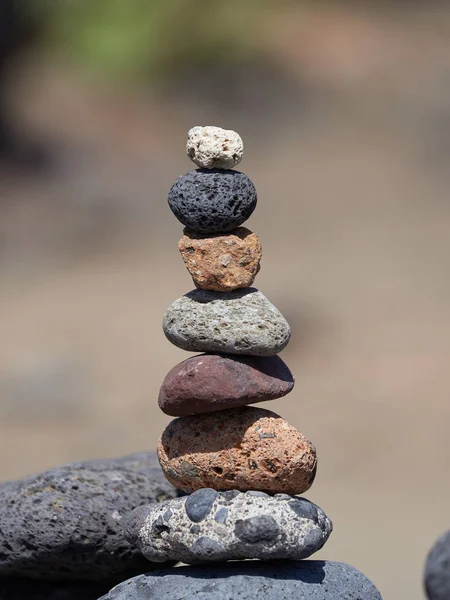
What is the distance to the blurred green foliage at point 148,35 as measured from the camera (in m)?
25.3

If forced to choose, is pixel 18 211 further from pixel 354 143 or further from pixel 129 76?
pixel 354 143

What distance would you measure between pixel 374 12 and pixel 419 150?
19.1 feet

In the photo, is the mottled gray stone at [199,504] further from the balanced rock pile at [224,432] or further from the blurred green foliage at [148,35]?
the blurred green foliage at [148,35]

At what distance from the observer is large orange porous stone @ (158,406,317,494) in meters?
5.30

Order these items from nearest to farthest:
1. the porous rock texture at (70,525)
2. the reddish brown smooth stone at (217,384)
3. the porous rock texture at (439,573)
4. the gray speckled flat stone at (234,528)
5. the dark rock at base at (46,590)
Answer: the gray speckled flat stone at (234,528)
the reddish brown smooth stone at (217,384)
the porous rock texture at (70,525)
the dark rock at base at (46,590)
the porous rock texture at (439,573)

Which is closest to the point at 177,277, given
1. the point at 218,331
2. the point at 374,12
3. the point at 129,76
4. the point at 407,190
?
the point at 407,190

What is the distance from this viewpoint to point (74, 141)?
78.3ft

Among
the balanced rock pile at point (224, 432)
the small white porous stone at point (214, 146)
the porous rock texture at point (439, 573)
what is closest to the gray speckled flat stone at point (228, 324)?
the balanced rock pile at point (224, 432)

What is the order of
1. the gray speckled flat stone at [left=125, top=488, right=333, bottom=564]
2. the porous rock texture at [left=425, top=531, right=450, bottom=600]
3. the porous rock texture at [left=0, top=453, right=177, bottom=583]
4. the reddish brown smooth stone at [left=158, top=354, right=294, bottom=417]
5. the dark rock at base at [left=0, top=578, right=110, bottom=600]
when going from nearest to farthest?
1. the gray speckled flat stone at [left=125, top=488, right=333, bottom=564]
2. the reddish brown smooth stone at [left=158, top=354, right=294, bottom=417]
3. the porous rock texture at [left=0, top=453, right=177, bottom=583]
4. the dark rock at base at [left=0, top=578, right=110, bottom=600]
5. the porous rock texture at [left=425, top=531, right=450, bottom=600]

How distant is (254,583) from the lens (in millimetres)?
5164

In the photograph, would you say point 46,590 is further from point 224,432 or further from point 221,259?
point 221,259

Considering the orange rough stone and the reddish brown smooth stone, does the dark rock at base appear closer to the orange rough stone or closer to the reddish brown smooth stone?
Answer: the reddish brown smooth stone

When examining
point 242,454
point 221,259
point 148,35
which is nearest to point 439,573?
point 242,454

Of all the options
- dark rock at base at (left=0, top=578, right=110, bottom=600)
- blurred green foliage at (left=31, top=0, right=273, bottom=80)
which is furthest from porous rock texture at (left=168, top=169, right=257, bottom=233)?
blurred green foliage at (left=31, top=0, right=273, bottom=80)
